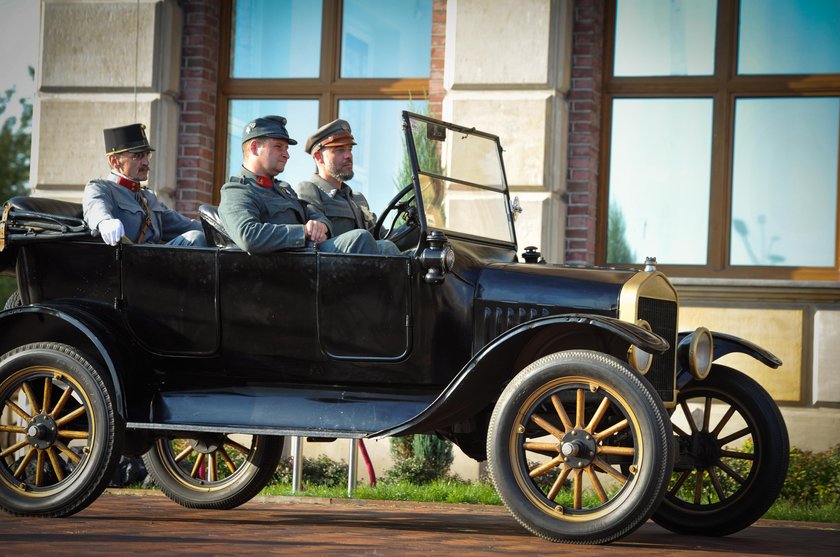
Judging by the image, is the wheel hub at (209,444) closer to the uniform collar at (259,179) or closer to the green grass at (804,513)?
the uniform collar at (259,179)

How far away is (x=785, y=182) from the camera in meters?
8.98

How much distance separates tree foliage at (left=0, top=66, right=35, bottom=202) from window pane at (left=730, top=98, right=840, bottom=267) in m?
17.4

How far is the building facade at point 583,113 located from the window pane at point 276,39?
0.02 m

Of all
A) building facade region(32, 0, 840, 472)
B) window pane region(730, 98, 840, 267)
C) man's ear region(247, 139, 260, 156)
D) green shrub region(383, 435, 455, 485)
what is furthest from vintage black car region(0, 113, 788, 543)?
window pane region(730, 98, 840, 267)

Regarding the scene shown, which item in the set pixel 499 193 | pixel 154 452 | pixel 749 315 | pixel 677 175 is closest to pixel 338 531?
pixel 154 452

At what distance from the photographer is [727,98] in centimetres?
904

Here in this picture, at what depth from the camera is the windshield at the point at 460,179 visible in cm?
561

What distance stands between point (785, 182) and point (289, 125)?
369cm

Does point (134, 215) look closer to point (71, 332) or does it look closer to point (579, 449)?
point (71, 332)

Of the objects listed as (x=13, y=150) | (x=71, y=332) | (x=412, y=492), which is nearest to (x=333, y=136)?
(x=71, y=332)

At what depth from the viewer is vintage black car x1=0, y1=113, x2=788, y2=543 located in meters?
5.20

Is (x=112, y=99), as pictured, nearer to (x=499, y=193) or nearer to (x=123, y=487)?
(x=123, y=487)

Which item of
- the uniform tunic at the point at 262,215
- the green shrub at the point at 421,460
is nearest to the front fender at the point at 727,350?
the uniform tunic at the point at 262,215

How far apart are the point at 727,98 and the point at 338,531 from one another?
5074 millimetres
